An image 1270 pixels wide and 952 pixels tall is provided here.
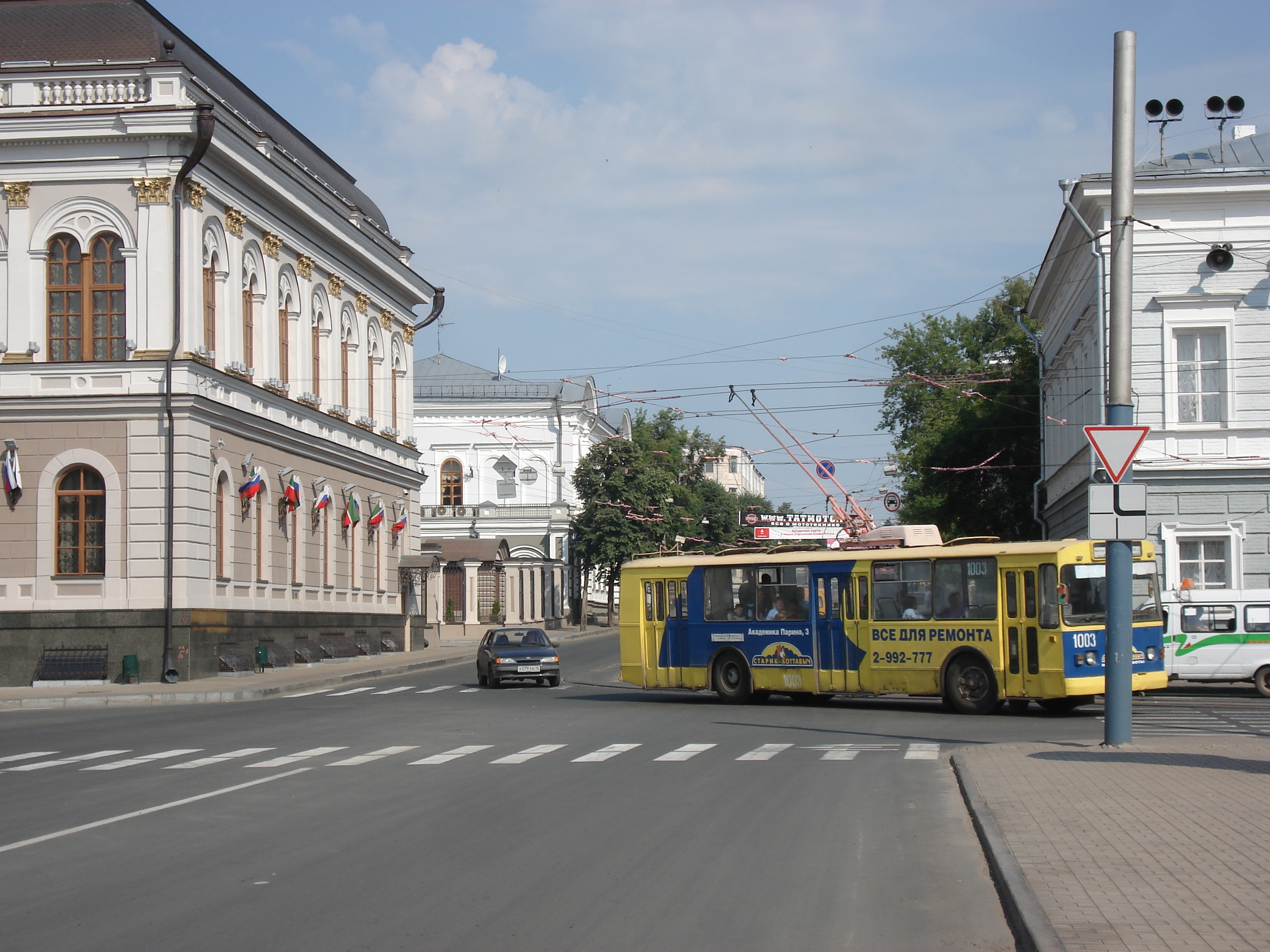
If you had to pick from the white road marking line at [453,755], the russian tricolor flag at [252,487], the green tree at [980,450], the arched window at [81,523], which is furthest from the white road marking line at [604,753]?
the green tree at [980,450]

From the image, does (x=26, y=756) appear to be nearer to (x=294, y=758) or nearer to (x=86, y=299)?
(x=294, y=758)

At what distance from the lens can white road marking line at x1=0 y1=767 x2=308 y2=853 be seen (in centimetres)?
1080

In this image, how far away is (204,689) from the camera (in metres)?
30.8

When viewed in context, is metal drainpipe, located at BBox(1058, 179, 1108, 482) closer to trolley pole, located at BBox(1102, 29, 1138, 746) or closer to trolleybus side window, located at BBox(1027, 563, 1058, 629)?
trolleybus side window, located at BBox(1027, 563, 1058, 629)

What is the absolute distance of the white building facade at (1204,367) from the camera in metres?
32.5

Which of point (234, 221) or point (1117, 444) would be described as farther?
point (234, 221)

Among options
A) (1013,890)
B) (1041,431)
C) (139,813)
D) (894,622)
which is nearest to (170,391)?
(894,622)

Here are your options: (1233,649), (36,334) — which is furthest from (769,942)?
(36,334)

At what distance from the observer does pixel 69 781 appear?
14938 millimetres

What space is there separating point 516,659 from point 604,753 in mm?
16688

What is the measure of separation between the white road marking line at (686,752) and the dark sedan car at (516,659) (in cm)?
1557

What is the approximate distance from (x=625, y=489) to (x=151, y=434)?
46.1 metres

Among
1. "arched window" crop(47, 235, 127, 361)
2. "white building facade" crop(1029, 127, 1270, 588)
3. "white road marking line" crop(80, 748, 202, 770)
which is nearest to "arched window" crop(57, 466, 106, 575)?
"arched window" crop(47, 235, 127, 361)

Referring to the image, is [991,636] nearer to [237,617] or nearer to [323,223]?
[237,617]
